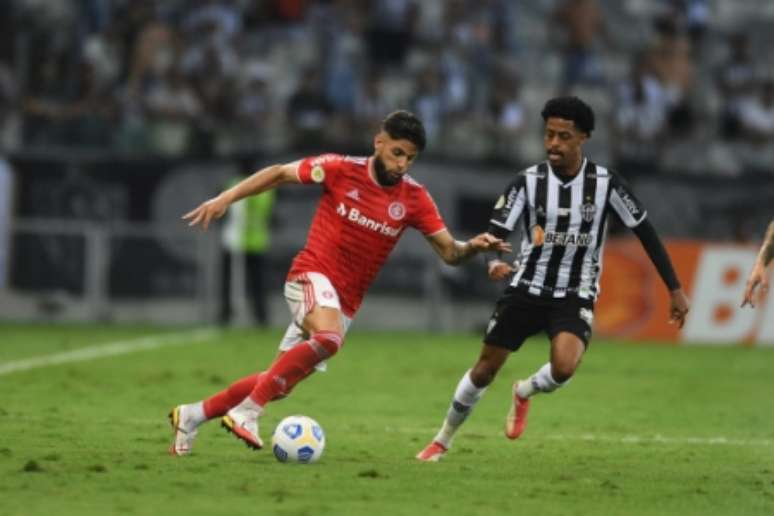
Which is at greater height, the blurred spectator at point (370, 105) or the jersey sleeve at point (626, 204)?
the blurred spectator at point (370, 105)

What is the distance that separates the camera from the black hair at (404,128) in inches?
369

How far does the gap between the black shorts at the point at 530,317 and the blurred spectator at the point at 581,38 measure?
49.4 feet

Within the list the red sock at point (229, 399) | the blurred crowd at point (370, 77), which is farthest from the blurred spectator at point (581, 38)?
the red sock at point (229, 399)

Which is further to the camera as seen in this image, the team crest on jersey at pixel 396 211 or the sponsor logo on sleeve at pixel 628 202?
the sponsor logo on sleeve at pixel 628 202

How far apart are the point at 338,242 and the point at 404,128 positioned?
751 mm

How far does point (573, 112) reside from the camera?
9625mm

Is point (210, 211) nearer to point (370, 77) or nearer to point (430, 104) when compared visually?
point (430, 104)

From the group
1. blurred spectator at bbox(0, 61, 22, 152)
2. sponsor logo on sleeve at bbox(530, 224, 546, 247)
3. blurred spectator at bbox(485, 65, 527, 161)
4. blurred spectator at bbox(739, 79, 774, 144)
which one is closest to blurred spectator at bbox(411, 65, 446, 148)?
blurred spectator at bbox(485, 65, 527, 161)

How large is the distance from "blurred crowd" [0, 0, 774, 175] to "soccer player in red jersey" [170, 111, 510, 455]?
42.2 feet

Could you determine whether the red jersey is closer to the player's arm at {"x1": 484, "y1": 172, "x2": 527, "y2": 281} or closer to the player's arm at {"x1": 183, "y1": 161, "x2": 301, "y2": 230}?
the player's arm at {"x1": 183, "y1": 161, "x2": 301, "y2": 230}

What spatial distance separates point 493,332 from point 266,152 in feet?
42.8

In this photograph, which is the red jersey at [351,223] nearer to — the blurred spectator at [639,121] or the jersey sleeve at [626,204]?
the jersey sleeve at [626,204]

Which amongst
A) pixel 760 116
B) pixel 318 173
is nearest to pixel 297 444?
pixel 318 173

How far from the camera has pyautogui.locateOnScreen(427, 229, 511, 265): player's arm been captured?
30.3 ft
